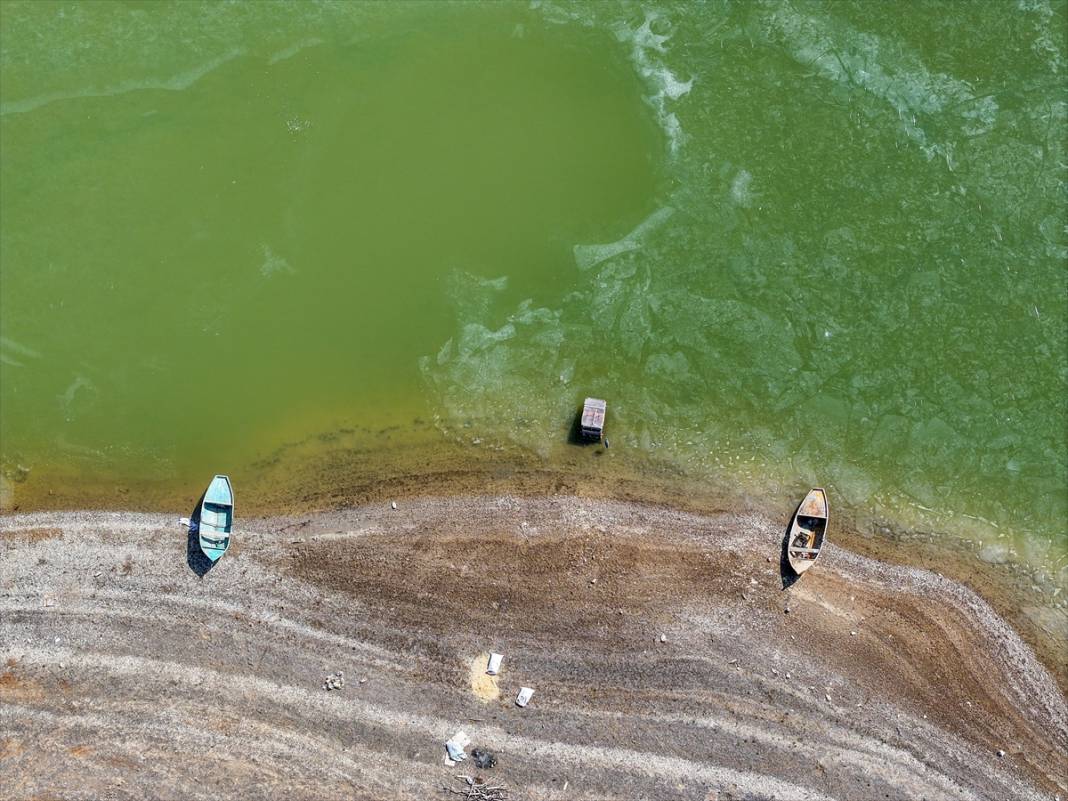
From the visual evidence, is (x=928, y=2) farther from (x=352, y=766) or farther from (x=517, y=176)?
(x=352, y=766)

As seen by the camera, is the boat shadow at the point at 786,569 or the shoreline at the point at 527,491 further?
the shoreline at the point at 527,491

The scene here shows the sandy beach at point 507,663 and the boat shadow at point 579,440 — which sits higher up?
the boat shadow at point 579,440

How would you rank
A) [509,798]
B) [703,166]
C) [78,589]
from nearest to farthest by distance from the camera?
[509,798]
[78,589]
[703,166]

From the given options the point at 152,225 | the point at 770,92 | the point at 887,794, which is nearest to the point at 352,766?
the point at 887,794

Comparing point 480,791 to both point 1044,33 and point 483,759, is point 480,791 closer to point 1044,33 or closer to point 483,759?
point 483,759

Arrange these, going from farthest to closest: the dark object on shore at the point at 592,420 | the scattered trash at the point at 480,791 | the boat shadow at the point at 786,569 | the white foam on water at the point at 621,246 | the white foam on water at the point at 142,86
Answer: the white foam on water at the point at 142,86
the white foam on water at the point at 621,246
the dark object on shore at the point at 592,420
the boat shadow at the point at 786,569
the scattered trash at the point at 480,791

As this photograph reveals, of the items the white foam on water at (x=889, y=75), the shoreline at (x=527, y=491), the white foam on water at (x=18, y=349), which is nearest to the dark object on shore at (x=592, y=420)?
the shoreline at (x=527, y=491)

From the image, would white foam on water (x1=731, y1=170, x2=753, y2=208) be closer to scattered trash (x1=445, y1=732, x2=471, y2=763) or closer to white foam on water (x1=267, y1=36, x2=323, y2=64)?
white foam on water (x1=267, y1=36, x2=323, y2=64)

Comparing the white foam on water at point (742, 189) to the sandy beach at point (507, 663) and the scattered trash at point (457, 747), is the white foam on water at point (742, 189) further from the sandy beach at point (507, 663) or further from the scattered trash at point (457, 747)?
the scattered trash at point (457, 747)
